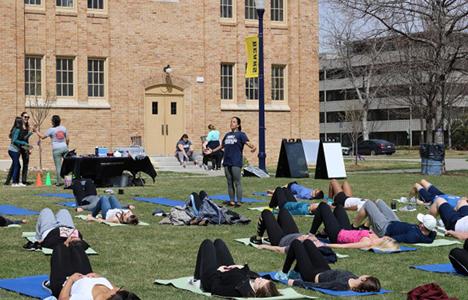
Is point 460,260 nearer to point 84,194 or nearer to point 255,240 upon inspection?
point 255,240

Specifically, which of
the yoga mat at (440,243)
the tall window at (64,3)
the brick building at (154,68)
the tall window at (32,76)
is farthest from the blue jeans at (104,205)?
the tall window at (64,3)

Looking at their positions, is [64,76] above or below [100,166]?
above

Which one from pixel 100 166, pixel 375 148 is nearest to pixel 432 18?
pixel 100 166

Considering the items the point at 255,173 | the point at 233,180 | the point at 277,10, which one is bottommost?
the point at 255,173

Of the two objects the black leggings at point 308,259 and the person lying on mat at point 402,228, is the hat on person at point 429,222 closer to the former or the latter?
the person lying on mat at point 402,228

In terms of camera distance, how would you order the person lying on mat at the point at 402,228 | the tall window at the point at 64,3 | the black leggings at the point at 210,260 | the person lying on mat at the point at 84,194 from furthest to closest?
the tall window at the point at 64,3
the person lying on mat at the point at 84,194
the person lying on mat at the point at 402,228
the black leggings at the point at 210,260

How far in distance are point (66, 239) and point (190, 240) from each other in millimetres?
2196

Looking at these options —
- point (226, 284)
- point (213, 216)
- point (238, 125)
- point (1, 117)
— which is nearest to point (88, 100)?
point (1, 117)

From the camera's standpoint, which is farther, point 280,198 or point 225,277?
point 280,198

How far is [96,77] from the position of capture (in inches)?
1358

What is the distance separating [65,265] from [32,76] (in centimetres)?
2673

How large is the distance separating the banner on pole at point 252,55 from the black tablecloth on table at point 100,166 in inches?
305

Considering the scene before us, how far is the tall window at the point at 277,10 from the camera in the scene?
38.5 meters

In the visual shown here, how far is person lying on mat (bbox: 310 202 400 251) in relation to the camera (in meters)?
10.8
